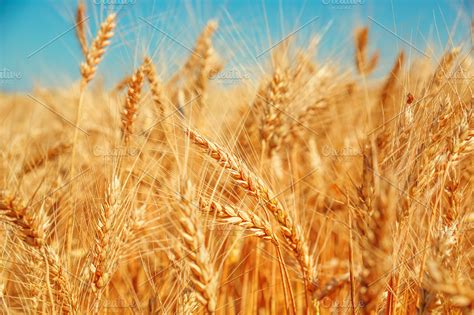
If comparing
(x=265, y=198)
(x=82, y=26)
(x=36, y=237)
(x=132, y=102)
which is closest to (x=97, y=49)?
(x=82, y=26)

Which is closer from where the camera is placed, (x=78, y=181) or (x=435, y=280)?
(x=435, y=280)

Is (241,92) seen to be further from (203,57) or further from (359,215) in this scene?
(359,215)

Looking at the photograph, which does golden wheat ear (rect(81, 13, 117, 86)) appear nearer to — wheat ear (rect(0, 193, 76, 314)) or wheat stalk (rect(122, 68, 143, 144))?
wheat stalk (rect(122, 68, 143, 144))

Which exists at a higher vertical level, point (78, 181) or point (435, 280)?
point (78, 181)

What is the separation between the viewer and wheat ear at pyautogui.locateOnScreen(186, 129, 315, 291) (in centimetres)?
130

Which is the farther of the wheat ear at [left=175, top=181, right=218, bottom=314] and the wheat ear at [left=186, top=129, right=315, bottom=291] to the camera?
the wheat ear at [left=186, top=129, right=315, bottom=291]

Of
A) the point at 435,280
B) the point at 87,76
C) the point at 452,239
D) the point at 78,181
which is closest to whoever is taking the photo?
the point at 435,280

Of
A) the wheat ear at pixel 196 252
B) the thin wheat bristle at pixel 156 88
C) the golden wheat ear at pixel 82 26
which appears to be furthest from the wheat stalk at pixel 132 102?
the wheat ear at pixel 196 252

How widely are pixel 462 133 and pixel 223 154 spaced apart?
67cm

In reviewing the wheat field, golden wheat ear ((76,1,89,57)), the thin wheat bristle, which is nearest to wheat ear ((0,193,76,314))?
the wheat field

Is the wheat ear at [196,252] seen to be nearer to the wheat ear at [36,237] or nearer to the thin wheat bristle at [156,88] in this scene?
the wheat ear at [36,237]

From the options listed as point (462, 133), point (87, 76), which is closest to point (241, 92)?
point (87, 76)

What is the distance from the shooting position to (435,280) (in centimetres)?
81

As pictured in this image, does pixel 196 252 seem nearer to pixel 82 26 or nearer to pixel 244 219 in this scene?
pixel 244 219
